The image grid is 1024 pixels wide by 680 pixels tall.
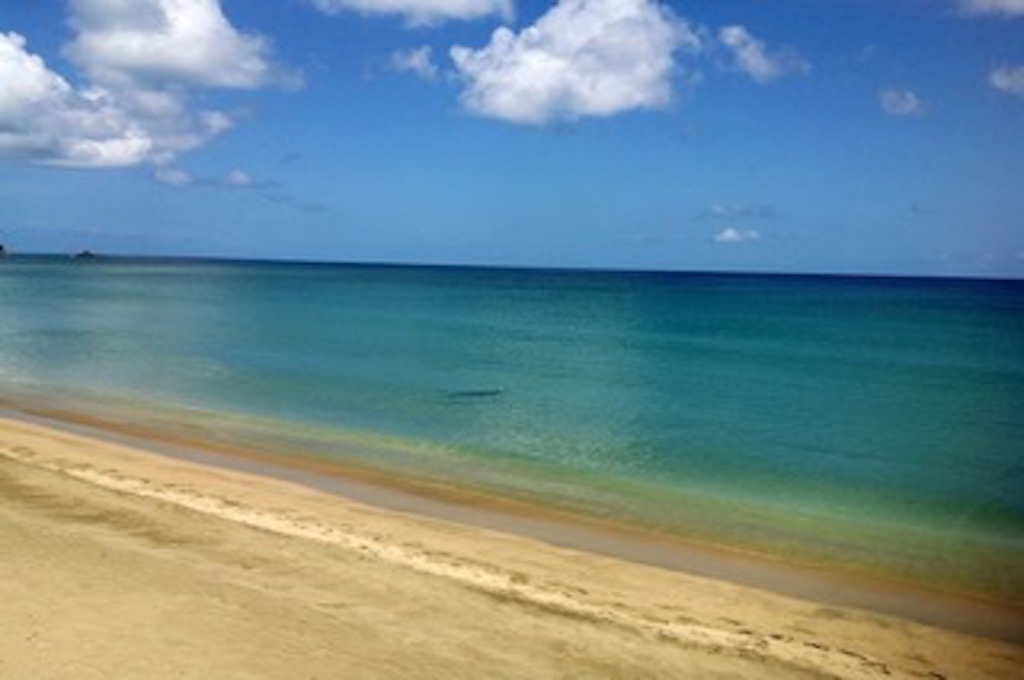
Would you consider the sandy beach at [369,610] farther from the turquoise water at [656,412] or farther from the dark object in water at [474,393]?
the dark object in water at [474,393]

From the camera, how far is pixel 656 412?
25.5m

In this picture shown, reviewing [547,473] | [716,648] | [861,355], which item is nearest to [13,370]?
[547,473]

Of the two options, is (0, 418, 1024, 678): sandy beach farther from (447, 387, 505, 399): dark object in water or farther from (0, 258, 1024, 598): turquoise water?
(447, 387, 505, 399): dark object in water

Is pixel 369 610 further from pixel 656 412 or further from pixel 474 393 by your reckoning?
pixel 474 393

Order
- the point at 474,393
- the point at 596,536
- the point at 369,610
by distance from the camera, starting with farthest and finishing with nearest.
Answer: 1. the point at 474,393
2. the point at 596,536
3. the point at 369,610

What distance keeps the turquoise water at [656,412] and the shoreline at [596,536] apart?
670 millimetres

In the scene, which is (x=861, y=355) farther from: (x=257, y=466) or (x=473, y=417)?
(x=257, y=466)

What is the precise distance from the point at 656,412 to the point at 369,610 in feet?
56.6

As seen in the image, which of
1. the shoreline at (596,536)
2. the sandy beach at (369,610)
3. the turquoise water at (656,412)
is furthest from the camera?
the turquoise water at (656,412)

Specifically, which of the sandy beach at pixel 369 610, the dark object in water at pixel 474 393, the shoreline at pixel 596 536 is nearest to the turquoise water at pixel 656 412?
the dark object in water at pixel 474 393

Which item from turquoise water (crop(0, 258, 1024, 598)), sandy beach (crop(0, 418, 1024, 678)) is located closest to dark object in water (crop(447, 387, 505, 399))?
turquoise water (crop(0, 258, 1024, 598))

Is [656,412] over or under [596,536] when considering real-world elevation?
over

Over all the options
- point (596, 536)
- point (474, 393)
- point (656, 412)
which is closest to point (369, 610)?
point (596, 536)

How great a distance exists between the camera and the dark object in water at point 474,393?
2717cm
